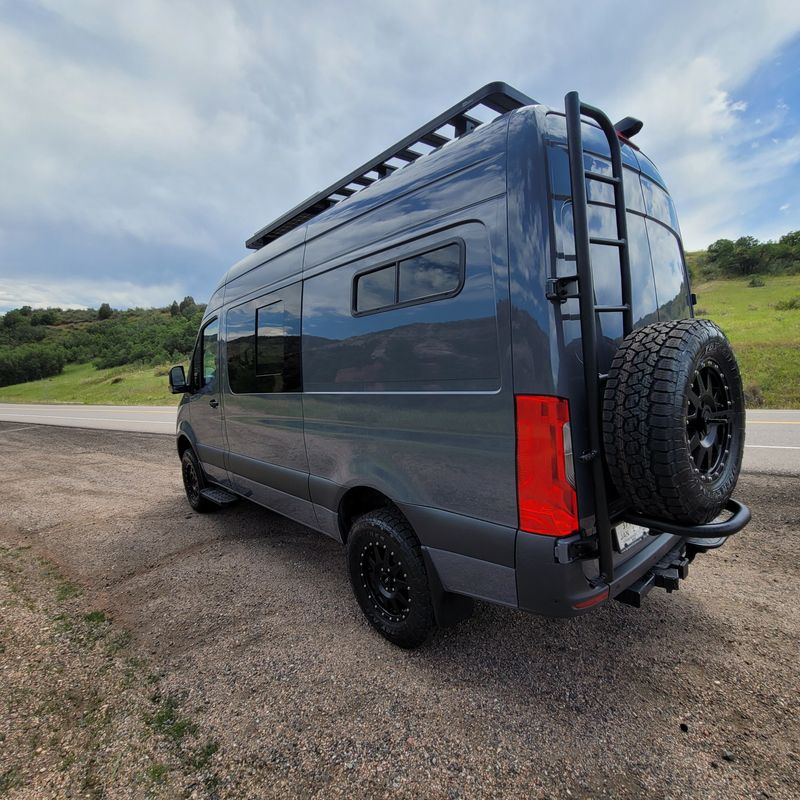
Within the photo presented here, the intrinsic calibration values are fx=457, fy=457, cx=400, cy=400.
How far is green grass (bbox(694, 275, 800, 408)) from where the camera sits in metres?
13.8

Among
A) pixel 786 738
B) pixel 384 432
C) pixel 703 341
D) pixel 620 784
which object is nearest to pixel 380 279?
pixel 384 432

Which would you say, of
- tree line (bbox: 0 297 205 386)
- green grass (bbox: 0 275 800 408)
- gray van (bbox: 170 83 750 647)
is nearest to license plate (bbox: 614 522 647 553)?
gray van (bbox: 170 83 750 647)

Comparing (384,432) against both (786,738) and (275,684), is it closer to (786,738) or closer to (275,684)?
(275,684)

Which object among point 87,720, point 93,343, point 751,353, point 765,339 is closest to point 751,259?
point 765,339

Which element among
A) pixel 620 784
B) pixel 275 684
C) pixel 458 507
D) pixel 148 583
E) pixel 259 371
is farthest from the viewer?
pixel 259 371

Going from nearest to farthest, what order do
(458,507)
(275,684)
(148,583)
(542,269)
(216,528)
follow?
(542,269) < (458,507) < (275,684) < (148,583) < (216,528)

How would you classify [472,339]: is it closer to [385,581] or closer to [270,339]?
[385,581]

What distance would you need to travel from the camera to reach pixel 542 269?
71.3 inches

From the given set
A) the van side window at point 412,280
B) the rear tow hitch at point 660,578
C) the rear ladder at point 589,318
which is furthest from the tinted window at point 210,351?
the rear tow hitch at point 660,578

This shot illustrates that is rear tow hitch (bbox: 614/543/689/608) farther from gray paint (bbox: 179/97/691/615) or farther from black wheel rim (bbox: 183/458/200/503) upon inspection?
black wheel rim (bbox: 183/458/200/503)

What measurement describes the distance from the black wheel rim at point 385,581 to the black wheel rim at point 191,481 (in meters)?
3.13

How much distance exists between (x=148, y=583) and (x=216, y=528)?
118cm

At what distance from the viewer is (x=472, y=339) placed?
2018mm

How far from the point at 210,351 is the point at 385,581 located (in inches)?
123
